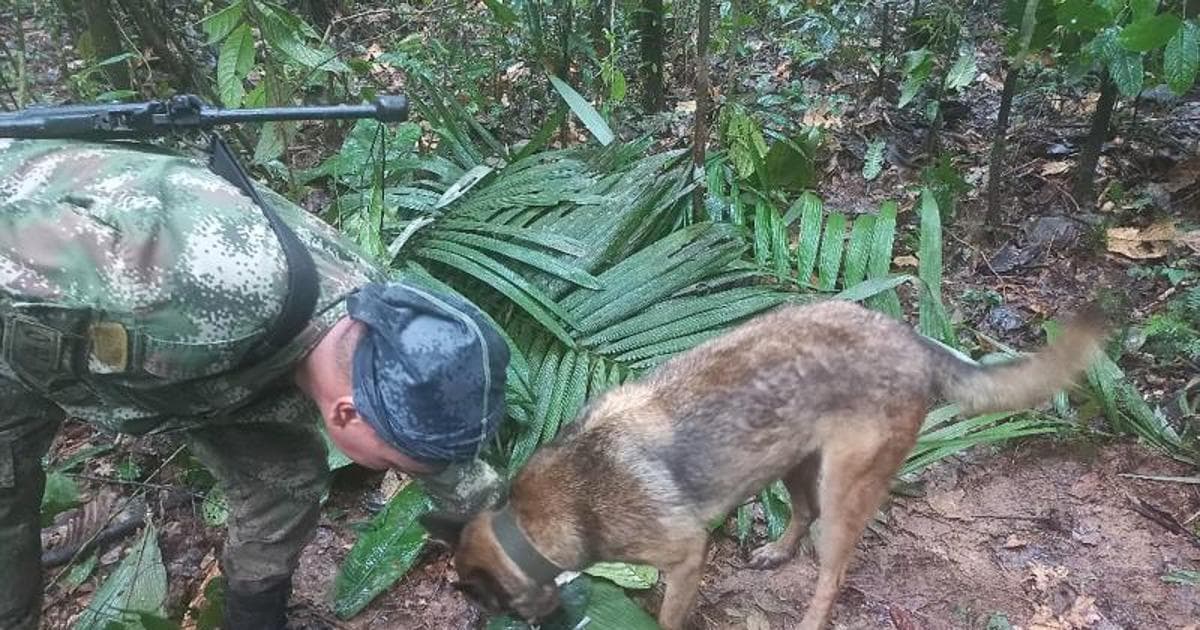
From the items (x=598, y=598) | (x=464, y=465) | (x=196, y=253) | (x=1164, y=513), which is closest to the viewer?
(x=196, y=253)

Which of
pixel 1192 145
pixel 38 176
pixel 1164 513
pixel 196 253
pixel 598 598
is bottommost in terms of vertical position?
pixel 1164 513

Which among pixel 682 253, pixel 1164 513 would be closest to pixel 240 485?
pixel 682 253

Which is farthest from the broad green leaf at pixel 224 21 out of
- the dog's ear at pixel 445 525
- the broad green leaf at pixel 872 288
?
the broad green leaf at pixel 872 288

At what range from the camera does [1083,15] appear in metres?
3.94

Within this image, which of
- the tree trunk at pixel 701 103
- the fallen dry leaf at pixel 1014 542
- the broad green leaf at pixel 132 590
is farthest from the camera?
the tree trunk at pixel 701 103

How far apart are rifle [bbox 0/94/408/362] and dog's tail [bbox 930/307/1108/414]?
2.00 m

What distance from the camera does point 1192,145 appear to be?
5.51 metres

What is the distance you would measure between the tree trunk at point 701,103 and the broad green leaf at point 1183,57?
2004 millimetres

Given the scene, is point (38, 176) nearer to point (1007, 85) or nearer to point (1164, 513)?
point (1164, 513)

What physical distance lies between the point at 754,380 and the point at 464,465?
3.39 feet

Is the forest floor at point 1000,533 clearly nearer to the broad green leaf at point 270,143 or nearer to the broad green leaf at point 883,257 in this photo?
the broad green leaf at point 883,257

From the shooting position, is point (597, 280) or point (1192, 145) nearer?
point (597, 280)

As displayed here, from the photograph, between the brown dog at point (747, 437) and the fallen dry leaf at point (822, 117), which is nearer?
the brown dog at point (747, 437)

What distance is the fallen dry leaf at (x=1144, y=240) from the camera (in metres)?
4.93
